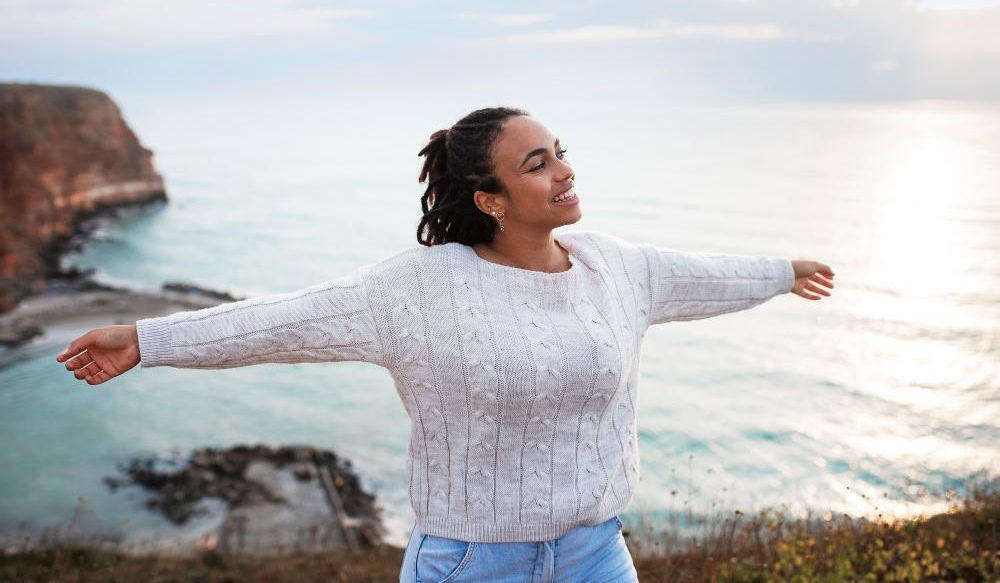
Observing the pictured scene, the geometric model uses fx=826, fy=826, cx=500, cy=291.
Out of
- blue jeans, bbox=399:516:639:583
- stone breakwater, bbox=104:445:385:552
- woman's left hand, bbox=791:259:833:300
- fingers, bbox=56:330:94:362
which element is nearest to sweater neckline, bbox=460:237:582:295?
blue jeans, bbox=399:516:639:583

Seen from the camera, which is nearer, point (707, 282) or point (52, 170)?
point (707, 282)

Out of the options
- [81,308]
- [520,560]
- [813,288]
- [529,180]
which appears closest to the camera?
[520,560]

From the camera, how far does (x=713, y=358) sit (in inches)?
1330

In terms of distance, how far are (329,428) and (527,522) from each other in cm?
2565

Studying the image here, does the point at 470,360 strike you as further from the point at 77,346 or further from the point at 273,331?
the point at 77,346

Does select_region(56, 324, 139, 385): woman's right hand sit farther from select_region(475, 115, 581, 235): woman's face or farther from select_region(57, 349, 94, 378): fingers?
select_region(475, 115, 581, 235): woman's face

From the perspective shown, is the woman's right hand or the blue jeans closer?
the woman's right hand

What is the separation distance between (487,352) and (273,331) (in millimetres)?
548

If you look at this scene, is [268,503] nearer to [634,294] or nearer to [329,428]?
[329,428]

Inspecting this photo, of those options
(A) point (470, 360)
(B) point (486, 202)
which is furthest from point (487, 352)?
(B) point (486, 202)

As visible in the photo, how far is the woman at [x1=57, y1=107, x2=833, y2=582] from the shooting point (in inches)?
82.4

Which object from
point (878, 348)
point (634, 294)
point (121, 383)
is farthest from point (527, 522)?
point (878, 348)

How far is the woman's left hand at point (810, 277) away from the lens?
9.71ft

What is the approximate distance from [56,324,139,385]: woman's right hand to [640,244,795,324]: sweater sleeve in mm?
1500
